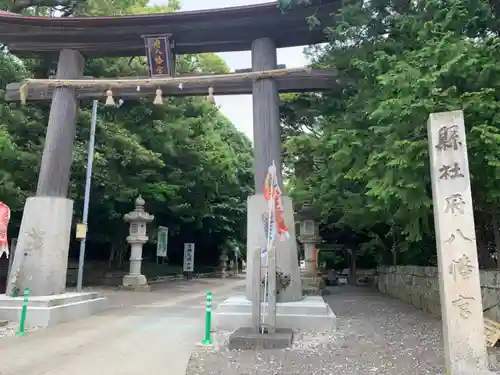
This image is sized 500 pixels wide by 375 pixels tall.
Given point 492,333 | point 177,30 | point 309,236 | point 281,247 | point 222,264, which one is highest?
point 177,30

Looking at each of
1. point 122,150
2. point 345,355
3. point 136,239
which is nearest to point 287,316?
point 345,355

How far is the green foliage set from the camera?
248 inches

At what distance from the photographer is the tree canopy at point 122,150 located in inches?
617

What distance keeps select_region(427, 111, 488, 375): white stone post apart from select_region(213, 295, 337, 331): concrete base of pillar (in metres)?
3.50

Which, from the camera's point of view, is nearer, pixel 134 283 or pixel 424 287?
pixel 424 287

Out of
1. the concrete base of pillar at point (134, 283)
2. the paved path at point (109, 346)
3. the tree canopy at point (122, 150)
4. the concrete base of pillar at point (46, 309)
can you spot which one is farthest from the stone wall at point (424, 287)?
the concrete base of pillar at point (134, 283)

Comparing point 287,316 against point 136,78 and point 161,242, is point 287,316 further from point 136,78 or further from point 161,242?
point 161,242

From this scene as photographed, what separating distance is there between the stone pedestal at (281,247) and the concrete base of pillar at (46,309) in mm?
4298

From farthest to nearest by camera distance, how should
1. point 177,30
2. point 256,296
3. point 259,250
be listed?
point 177,30 → point 259,250 → point 256,296

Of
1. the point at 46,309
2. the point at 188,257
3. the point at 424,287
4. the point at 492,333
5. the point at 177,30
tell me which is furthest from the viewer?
the point at 188,257

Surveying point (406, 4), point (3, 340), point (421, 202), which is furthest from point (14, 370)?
point (406, 4)

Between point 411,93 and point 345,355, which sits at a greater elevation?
point 411,93

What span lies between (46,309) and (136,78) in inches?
231

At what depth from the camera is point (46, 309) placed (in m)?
9.30
